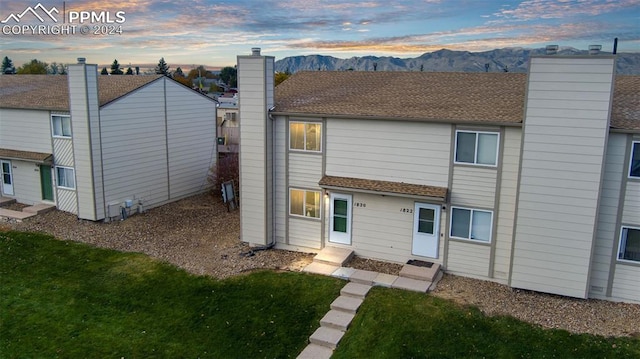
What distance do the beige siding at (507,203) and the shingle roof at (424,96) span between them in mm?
658

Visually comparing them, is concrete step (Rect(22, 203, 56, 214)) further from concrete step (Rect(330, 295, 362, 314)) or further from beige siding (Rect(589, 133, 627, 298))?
beige siding (Rect(589, 133, 627, 298))

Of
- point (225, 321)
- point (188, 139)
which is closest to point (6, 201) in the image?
point (188, 139)

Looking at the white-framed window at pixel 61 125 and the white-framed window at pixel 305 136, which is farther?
the white-framed window at pixel 61 125

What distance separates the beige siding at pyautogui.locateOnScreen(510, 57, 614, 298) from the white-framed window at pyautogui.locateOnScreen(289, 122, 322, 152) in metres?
6.31

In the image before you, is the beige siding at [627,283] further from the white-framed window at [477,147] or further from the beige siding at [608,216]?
the white-framed window at [477,147]

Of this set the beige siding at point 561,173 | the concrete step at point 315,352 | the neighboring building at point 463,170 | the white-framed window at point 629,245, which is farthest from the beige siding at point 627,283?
the concrete step at point 315,352

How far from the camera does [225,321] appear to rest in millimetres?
12375

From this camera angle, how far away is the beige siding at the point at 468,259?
553 inches

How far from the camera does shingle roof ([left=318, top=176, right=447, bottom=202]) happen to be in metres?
14.0

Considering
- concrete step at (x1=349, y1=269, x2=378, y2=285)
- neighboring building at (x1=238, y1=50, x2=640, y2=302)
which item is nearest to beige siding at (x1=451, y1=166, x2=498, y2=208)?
neighboring building at (x1=238, y1=50, x2=640, y2=302)

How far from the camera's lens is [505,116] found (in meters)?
13.3

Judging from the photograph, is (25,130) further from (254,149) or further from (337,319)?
(337,319)

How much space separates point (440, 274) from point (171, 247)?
9.41m

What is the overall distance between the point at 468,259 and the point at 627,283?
410 centimetres
